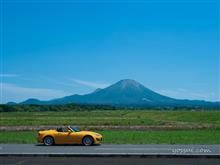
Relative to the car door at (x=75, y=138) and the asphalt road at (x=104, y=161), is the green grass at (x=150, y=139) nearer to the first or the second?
the car door at (x=75, y=138)

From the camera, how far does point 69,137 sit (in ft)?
69.8

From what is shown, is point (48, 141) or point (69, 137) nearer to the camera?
point (69, 137)

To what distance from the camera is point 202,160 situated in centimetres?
1458

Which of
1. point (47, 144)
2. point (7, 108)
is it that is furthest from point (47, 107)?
point (47, 144)

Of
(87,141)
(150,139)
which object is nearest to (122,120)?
(150,139)

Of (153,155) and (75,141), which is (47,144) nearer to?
(75,141)

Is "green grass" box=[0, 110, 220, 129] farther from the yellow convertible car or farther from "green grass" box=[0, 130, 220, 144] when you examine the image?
the yellow convertible car

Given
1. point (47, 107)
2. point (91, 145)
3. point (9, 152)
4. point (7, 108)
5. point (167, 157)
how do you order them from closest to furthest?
point (167, 157) → point (9, 152) → point (91, 145) → point (7, 108) → point (47, 107)

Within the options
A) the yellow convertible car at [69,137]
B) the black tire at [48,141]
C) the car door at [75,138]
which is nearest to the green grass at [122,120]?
the yellow convertible car at [69,137]

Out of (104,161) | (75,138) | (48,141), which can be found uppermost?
(75,138)

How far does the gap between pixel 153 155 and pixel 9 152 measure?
6.46 meters

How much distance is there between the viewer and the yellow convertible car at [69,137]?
827 inches

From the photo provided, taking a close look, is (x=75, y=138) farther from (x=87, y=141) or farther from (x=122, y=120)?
(x=122, y=120)

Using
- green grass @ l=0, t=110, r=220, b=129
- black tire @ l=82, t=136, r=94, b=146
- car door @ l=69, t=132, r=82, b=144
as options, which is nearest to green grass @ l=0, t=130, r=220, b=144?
black tire @ l=82, t=136, r=94, b=146
